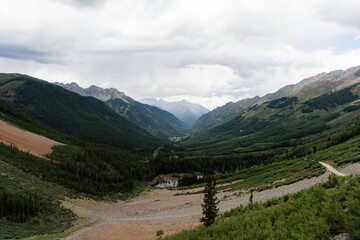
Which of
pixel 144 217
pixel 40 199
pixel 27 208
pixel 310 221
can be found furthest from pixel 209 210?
pixel 40 199

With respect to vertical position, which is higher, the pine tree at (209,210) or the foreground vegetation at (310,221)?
the foreground vegetation at (310,221)

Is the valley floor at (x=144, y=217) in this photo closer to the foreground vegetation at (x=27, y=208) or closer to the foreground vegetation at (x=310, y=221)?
the foreground vegetation at (x=27, y=208)

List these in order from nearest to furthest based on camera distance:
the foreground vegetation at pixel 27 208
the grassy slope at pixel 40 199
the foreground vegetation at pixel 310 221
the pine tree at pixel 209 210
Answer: the foreground vegetation at pixel 310 221 → the pine tree at pixel 209 210 → the grassy slope at pixel 40 199 → the foreground vegetation at pixel 27 208

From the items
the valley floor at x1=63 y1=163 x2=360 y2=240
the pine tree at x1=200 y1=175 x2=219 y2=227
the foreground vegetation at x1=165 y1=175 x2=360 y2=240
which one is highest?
the foreground vegetation at x1=165 y1=175 x2=360 y2=240

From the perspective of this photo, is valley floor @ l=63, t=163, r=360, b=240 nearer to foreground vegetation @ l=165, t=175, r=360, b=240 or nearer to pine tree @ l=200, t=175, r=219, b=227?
pine tree @ l=200, t=175, r=219, b=227

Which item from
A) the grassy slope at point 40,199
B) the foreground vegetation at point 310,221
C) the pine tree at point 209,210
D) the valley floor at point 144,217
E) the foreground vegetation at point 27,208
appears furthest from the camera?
the foreground vegetation at point 27,208

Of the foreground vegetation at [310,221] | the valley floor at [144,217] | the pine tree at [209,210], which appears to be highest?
the foreground vegetation at [310,221]

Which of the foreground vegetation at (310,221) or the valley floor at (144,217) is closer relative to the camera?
the foreground vegetation at (310,221)

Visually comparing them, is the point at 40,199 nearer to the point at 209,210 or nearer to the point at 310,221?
the point at 209,210

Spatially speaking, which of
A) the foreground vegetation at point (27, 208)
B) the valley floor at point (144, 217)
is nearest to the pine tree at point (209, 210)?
the valley floor at point (144, 217)

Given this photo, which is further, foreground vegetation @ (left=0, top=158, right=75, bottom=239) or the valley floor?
foreground vegetation @ (left=0, top=158, right=75, bottom=239)

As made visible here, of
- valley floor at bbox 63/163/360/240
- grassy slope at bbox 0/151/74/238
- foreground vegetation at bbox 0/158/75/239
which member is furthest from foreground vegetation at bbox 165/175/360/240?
foreground vegetation at bbox 0/158/75/239

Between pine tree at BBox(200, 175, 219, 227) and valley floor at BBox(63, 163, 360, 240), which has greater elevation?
pine tree at BBox(200, 175, 219, 227)

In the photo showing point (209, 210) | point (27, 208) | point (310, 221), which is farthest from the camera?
point (27, 208)
